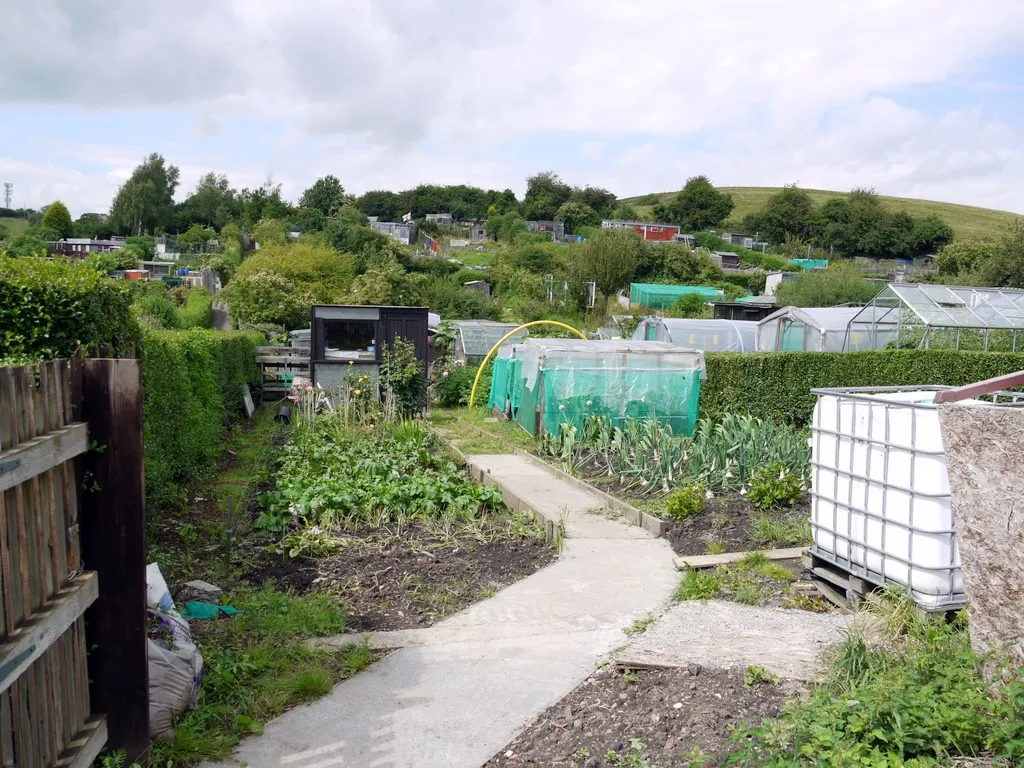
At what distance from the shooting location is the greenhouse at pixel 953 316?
1948 centimetres

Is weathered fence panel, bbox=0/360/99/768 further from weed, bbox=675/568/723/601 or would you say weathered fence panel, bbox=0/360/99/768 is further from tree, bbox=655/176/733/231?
tree, bbox=655/176/733/231

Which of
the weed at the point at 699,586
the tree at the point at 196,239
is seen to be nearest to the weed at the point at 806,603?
the weed at the point at 699,586

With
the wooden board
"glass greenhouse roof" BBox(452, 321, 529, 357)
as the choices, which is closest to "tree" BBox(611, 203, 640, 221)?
"glass greenhouse roof" BBox(452, 321, 529, 357)

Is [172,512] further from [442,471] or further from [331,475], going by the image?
[442,471]

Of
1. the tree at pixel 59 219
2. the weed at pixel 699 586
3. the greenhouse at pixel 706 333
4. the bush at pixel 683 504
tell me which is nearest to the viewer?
the weed at pixel 699 586

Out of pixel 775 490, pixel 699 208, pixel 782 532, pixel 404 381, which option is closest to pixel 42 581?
pixel 782 532

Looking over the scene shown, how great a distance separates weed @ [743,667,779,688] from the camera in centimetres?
439

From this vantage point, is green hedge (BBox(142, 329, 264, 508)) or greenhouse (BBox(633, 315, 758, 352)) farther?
greenhouse (BBox(633, 315, 758, 352))

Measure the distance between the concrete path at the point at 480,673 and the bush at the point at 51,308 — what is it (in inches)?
102

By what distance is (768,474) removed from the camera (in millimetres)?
9039

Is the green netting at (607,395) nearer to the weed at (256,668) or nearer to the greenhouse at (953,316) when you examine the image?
the weed at (256,668)

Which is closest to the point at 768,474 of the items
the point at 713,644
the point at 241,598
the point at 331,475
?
the point at 713,644

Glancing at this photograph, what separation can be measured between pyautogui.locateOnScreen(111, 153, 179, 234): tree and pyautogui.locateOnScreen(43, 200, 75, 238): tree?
4.24 m

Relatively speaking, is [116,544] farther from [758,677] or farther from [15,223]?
→ [15,223]
